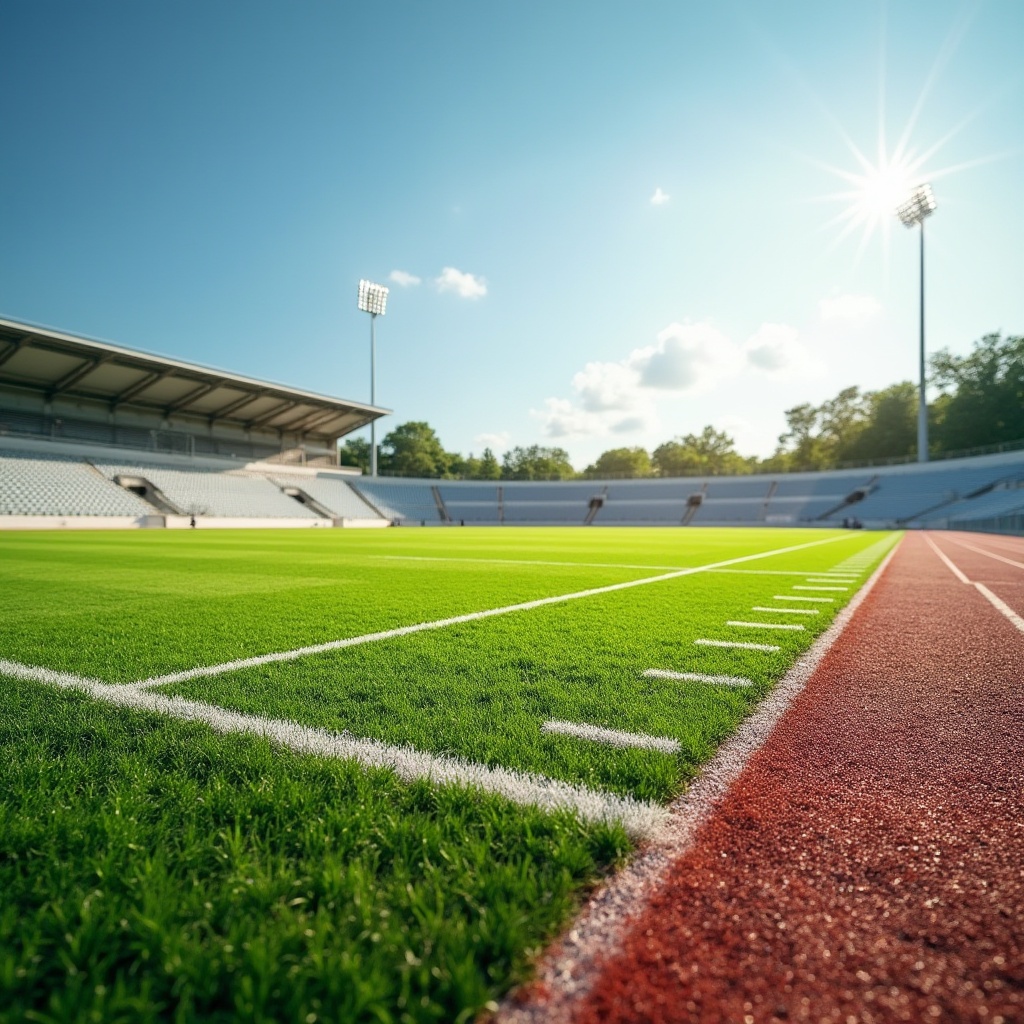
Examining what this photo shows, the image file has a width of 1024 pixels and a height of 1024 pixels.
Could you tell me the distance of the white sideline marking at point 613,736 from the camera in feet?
7.93

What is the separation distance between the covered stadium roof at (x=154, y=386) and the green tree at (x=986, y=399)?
2328 inches

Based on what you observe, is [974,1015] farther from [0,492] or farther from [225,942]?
[0,492]

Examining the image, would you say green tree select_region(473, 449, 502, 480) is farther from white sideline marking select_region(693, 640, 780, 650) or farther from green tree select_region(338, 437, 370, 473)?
white sideline marking select_region(693, 640, 780, 650)

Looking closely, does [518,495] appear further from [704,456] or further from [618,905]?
[618,905]

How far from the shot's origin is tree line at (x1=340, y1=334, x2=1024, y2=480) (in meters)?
57.7

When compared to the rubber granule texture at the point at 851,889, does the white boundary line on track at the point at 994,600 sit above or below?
below

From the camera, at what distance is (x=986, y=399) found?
2267 inches

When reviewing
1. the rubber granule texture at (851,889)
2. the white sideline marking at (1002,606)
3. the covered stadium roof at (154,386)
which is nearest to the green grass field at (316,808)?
the rubber granule texture at (851,889)

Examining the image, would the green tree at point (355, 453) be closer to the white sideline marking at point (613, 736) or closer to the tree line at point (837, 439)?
the tree line at point (837, 439)

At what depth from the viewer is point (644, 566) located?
10789 millimetres

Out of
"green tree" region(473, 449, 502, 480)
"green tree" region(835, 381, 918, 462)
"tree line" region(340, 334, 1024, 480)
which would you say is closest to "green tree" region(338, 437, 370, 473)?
"tree line" region(340, 334, 1024, 480)

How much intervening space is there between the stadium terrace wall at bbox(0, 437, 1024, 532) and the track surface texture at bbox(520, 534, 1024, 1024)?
31.7m

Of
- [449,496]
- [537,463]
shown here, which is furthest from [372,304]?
[537,463]

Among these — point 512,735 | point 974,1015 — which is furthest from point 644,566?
point 974,1015
